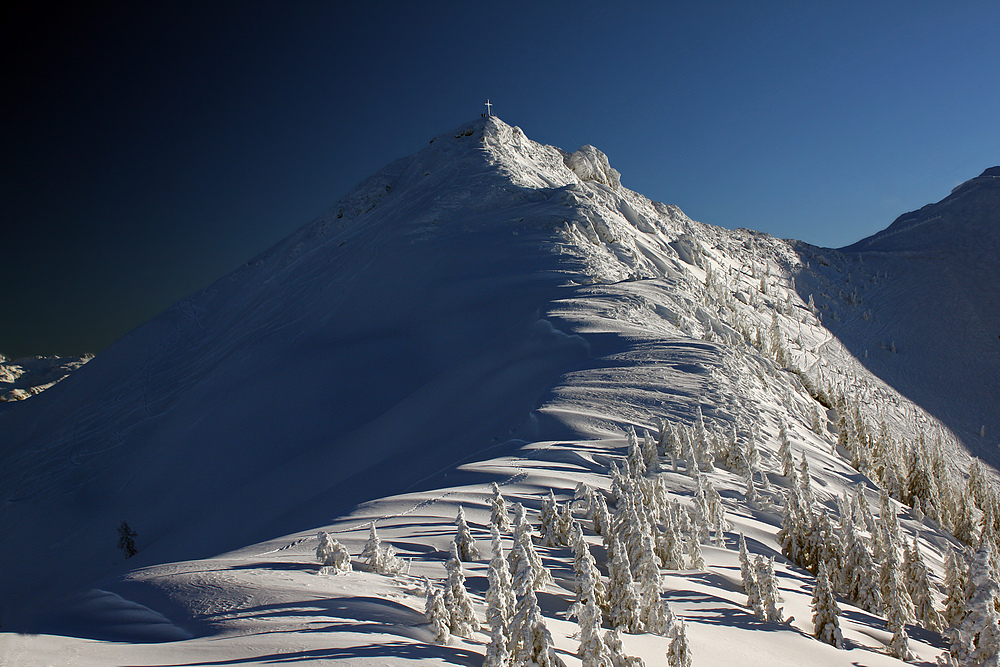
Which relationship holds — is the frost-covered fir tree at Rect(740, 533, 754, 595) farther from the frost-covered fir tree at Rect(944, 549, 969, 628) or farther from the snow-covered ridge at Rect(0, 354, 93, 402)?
the snow-covered ridge at Rect(0, 354, 93, 402)

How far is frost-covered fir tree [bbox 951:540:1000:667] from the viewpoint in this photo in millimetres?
11094

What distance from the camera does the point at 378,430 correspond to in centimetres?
3238

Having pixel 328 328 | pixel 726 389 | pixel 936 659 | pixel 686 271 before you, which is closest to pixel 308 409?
pixel 328 328

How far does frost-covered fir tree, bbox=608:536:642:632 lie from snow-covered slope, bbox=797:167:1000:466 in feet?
217

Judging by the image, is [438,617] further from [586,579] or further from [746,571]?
[746,571]

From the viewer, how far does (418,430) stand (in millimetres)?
30875

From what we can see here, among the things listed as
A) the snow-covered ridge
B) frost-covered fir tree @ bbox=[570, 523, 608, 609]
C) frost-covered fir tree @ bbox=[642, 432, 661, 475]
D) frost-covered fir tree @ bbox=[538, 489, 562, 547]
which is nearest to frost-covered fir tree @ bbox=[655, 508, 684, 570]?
frost-covered fir tree @ bbox=[538, 489, 562, 547]

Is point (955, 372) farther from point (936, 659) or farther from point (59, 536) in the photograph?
point (59, 536)

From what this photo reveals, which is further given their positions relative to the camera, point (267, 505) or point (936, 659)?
point (267, 505)

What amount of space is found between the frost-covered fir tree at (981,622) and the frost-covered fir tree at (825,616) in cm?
234

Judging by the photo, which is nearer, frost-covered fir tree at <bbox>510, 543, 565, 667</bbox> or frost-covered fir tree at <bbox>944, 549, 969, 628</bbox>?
frost-covered fir tree at <bbox>510, 543, 565, 667</bbox>

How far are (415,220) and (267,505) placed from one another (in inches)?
1670

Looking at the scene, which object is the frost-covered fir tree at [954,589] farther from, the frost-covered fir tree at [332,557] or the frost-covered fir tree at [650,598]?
the frost-covered fir tree at [332,557]

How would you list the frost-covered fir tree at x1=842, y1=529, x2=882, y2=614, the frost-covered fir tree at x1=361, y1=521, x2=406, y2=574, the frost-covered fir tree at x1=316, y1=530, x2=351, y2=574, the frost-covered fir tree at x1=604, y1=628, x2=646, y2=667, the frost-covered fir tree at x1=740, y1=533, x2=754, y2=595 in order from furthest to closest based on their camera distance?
the frost-covered fir tree at x1=842, y1=529, x2=882, y2=614, the frost-covered fir tree at x1=740, y1=533, x2=754, y2=595, the frost-covered fir tree at x1=361, y1=521, x2=406, y2=574, the frost-covered fir tree at x1=316, y1=530, x2=351, y2=574, the frost-covered fir tree at x1=604, y1=628, x2=646, y2=667
